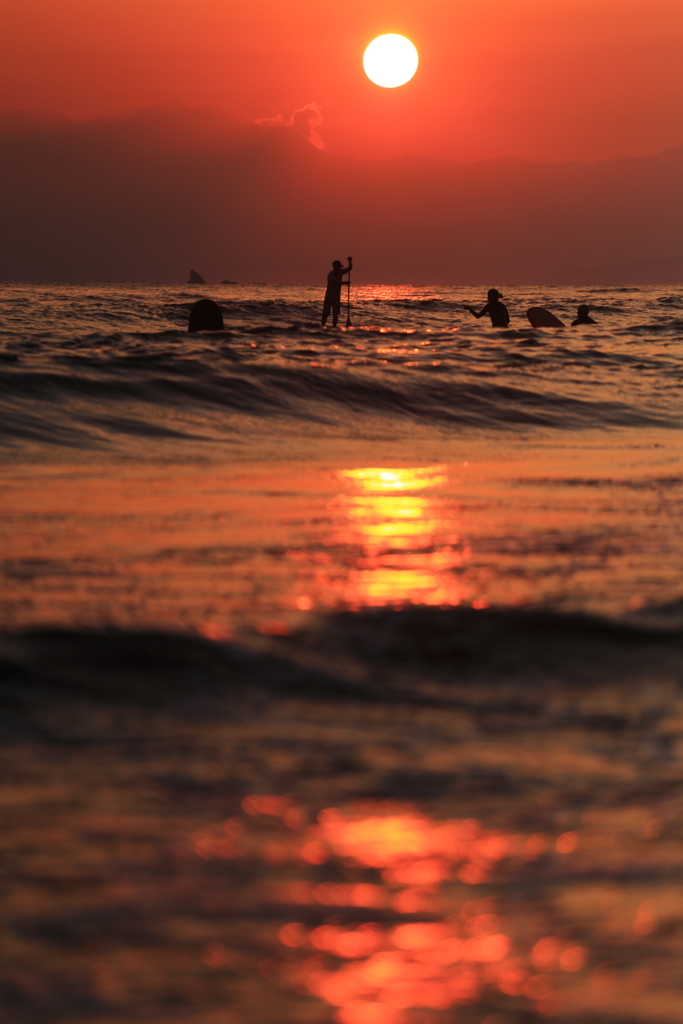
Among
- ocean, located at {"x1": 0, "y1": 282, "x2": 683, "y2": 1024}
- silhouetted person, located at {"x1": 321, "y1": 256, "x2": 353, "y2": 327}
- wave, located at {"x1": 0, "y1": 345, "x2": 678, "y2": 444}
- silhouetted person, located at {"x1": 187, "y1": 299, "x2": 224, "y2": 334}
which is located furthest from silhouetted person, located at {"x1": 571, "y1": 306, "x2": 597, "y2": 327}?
ocean, located at {"x1": 0, "y1": 282, "x2": 683, "y2": 1024}

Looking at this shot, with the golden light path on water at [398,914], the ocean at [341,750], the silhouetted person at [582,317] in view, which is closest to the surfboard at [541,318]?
the silhouetted person at [582,317]

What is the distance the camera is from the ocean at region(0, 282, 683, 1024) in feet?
4.33

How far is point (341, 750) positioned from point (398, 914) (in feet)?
2.22

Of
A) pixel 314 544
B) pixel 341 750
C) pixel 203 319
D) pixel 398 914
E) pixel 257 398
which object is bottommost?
pixel 398 914

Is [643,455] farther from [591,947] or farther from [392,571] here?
[591,947]

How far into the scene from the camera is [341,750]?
210cm

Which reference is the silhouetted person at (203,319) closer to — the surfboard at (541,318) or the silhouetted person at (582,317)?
the surfboard at (541,318)

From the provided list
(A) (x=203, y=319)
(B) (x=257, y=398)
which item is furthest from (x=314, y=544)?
(A) (x=203, y=319)

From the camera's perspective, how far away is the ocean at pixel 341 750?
1320 mm

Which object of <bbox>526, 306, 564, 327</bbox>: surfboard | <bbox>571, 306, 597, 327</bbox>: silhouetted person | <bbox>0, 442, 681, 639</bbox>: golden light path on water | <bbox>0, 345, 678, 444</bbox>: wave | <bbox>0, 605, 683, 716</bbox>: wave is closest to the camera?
<bbox>0, 605, 683, 716</bbox>: wave

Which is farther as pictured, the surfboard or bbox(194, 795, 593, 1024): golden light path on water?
the surfboard

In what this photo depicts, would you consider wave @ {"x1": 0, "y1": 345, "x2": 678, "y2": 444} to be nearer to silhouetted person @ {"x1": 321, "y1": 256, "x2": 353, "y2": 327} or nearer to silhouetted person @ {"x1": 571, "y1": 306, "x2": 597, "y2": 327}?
silhouetted person @ {"x1": 321, "y1": 256, "x2": 353, "y2": 327}

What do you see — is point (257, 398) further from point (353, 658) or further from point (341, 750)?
point (341, 750)

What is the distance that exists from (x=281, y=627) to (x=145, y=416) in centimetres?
740
